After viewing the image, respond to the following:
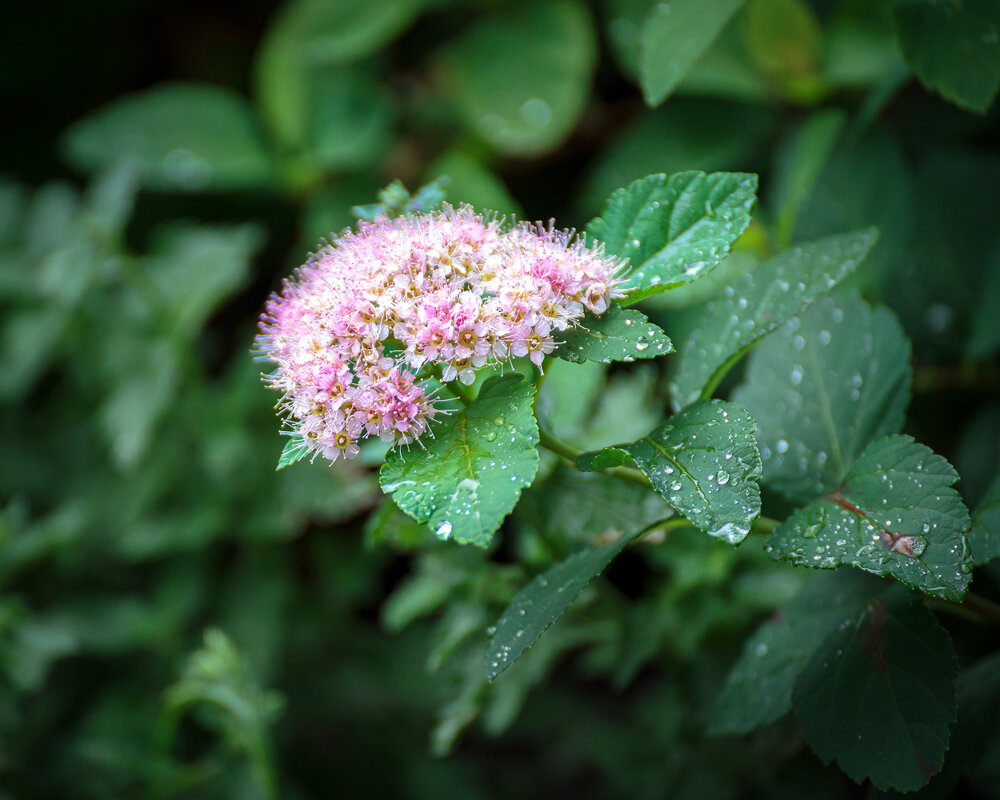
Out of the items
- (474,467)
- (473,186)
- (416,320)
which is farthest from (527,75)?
(474,467)

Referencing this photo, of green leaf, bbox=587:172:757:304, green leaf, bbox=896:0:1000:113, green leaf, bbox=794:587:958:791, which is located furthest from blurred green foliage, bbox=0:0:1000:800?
green leaf, bbox=587:172:757:304

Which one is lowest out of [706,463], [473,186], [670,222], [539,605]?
[473,186]

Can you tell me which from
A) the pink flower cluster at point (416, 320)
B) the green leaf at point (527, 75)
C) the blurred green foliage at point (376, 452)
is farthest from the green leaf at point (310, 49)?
the pink flower cluster at point (416, 320)

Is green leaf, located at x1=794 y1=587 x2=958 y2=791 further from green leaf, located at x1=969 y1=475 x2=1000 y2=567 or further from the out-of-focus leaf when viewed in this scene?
the out-of-focus leaf

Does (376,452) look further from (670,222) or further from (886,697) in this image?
(886,697)

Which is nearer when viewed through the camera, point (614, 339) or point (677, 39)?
point (614, 339)
